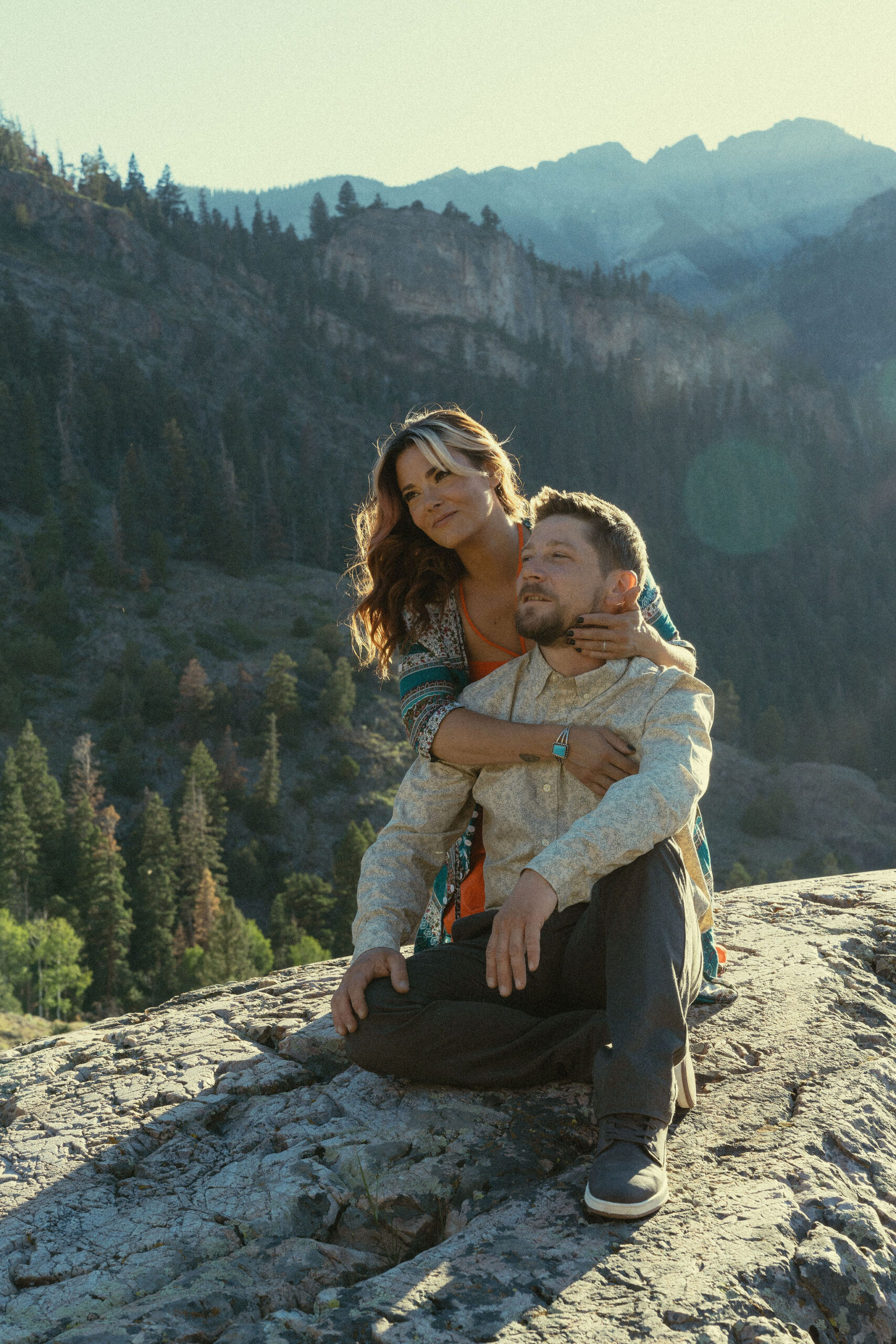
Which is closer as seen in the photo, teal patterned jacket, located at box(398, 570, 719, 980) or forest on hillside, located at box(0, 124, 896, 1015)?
teal patterned jacket, located at box(398, 570, 719, 980)

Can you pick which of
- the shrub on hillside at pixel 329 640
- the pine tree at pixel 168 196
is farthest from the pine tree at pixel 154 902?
the pine tree at pixel 168 196

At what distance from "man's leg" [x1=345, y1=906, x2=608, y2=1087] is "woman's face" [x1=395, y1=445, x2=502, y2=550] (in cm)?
138

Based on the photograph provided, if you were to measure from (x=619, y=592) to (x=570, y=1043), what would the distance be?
1.33m

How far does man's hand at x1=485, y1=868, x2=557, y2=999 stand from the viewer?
2.50 metres

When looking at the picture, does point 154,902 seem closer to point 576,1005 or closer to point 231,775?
point 231,775

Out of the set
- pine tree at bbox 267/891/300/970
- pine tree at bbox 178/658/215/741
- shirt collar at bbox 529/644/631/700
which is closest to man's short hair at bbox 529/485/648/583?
shirt collar at bbox 529/644/631/700

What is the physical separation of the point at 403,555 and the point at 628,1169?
7.44 feet

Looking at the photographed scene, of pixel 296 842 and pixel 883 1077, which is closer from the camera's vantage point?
pixel 883 1077

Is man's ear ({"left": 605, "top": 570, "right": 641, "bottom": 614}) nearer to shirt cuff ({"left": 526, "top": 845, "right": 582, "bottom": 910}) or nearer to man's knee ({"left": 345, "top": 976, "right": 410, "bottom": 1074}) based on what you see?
shirt cuff ({"left": 526, "top": 845, "right": 582, "bottom": 910})

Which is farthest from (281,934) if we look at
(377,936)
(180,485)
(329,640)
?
(180,485)

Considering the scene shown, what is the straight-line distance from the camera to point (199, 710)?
6084 cm

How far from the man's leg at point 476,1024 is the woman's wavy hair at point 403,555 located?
46.8 inches

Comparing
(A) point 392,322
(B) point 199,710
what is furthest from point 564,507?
(A) point 392,322

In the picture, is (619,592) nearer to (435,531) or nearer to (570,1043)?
(435,531)
